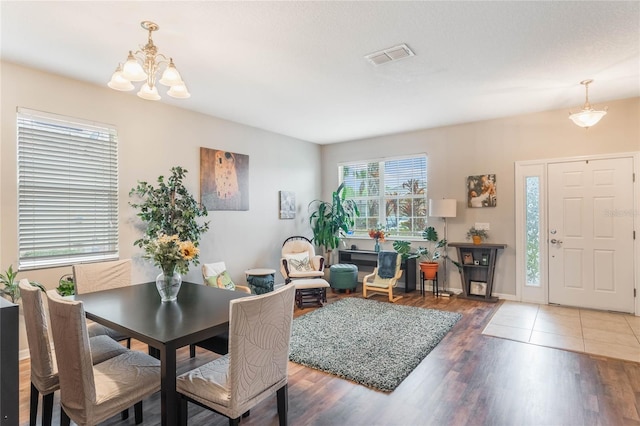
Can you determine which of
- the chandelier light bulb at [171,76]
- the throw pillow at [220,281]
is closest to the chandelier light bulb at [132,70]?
the chandelier light bulb at [171,76]

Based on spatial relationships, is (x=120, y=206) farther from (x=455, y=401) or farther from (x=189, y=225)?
(x=455, y=401)

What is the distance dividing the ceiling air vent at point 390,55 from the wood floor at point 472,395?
276cm

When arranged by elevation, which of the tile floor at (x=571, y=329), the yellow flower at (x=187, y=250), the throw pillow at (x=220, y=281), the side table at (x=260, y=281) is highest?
the yellow flower at (x=187, y=250)

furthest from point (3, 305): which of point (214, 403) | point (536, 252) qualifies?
point (536, 252)

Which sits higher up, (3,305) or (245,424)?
(3,305)

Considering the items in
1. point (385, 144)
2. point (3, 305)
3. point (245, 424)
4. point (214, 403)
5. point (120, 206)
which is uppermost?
point (385, 144)

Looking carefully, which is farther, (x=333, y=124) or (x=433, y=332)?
(x=333, y=124)

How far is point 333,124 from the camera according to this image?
18.0 feet

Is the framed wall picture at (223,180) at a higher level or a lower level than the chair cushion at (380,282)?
higher

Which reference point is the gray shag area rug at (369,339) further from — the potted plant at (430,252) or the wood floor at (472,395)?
the potted plant at (430,252)

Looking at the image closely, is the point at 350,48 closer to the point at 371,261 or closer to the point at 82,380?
the point at 82,380

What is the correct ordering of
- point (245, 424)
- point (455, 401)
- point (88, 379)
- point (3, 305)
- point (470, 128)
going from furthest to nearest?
point (470, 128) < point (455, 401) < point (245, 424) < point (88, 379) < point (3, 305)

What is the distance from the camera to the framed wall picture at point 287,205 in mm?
6109

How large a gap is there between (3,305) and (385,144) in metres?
5.91
